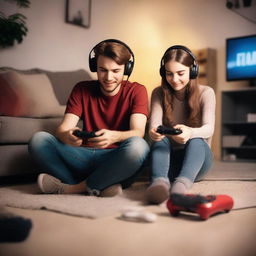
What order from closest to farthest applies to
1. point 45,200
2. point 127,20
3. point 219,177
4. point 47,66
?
point 45,200 < point 219,177 < point 47,66 < point 127,20

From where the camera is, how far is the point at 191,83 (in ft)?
5.35

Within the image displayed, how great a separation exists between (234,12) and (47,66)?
1.76 metres

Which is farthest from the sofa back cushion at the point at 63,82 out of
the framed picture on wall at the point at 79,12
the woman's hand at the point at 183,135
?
the woman's hand at the point at 183,135

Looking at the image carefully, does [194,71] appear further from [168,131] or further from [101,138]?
[101,138]

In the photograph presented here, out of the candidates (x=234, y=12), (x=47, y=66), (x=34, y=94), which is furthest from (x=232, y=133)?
(x=34, y=94)

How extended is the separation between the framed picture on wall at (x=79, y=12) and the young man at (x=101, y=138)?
1.63 m

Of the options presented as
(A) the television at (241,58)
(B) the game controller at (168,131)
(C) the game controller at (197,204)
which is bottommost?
(C) the game controller at (197,204)

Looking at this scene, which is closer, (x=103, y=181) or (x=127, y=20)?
(x=103, y=181)

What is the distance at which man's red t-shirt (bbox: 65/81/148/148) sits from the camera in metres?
1.57

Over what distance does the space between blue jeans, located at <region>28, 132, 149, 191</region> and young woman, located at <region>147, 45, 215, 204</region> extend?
0.08 metres

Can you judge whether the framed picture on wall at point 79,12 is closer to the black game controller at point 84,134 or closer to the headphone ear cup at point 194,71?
the headphone ear cup at point 194,71

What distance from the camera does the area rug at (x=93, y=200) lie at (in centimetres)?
121

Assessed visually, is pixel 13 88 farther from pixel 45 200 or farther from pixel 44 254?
pixel 44 254

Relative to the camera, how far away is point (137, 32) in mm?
3502
